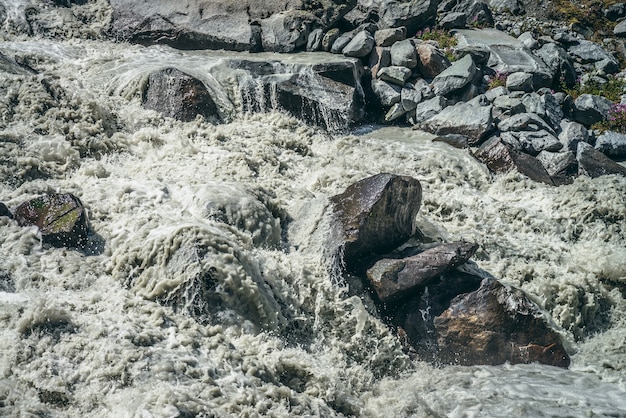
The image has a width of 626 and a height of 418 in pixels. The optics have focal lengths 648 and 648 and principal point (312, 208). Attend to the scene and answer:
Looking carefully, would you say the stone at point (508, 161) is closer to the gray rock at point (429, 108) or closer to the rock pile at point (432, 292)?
the gray rock at point (429, 108)

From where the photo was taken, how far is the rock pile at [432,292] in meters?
7.85

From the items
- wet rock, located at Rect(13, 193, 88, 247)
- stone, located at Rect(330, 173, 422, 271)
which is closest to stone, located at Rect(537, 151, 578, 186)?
stone, located at Rect(330, 173, 422, 271)

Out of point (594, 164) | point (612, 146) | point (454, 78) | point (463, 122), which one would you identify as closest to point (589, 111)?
point (612, 146)

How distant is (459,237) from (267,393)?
496 cm

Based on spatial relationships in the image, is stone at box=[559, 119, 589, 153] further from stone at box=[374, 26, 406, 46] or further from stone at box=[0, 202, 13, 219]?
stone at box=[0, 202, 13, 219]

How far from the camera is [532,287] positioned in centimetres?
925

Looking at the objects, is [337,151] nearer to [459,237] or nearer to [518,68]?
[459,237]

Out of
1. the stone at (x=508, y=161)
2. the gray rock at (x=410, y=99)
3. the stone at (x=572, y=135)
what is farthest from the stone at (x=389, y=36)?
the stone at (x=572, y=135)

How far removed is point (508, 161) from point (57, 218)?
8171mm

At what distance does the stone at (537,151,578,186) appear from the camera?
12.4 meters

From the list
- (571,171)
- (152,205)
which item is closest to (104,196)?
(152,205)

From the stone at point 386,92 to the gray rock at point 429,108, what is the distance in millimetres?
567

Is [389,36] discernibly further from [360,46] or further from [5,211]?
[5,211]

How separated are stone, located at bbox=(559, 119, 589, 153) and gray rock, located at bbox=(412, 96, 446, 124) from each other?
2.57 metres
